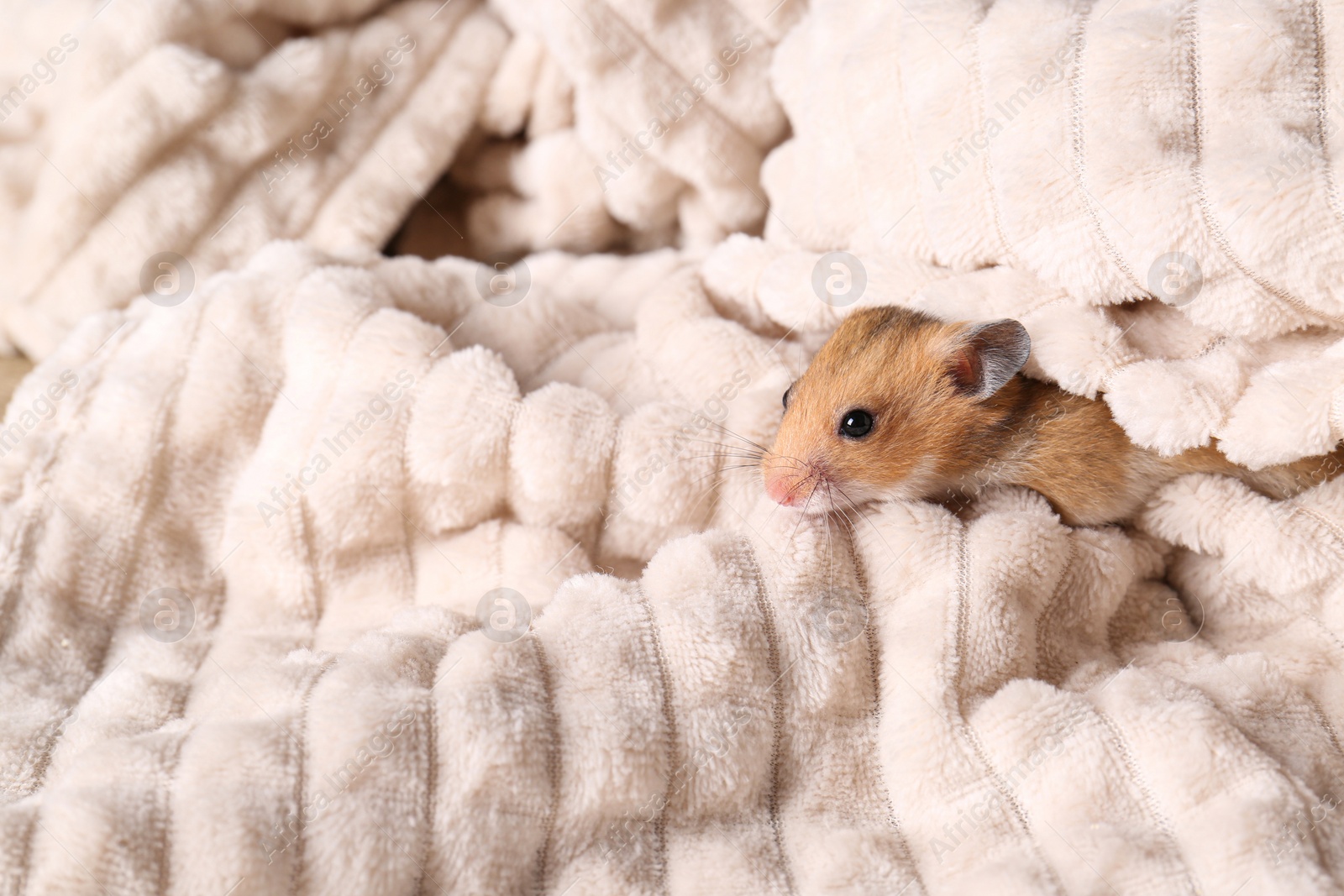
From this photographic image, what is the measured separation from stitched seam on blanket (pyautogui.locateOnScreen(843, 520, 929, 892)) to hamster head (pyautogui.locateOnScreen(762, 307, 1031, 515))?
0.29 feet

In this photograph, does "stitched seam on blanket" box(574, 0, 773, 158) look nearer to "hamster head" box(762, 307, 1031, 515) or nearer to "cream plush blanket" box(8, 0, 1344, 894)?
"cream plush blanket" box(8, 0, 1344, 894)

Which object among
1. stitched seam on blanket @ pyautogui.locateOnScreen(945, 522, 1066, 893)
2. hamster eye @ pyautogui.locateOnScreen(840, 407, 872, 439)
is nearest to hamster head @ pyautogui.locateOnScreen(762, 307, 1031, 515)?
hamster eye @ pyautogui.locateOnScreen(840, 407, 872, 439)

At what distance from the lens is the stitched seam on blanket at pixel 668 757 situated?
1.12 m

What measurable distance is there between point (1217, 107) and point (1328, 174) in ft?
0.56

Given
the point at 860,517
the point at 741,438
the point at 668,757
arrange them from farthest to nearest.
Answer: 1. the point at 741,438
2. the point at 860,517
3. the point at 668,757

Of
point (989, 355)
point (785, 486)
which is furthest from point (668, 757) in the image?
point (989, 355)

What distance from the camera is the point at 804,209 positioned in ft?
5.63

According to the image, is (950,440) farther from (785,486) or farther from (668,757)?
(668,757)

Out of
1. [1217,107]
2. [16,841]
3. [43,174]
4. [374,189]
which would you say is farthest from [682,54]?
[16,841]

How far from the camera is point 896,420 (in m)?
1.38

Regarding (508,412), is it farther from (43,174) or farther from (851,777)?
(43,174)

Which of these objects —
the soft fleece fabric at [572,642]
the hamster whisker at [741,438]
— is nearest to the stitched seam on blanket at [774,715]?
the soft fleece fabric at [572,642]

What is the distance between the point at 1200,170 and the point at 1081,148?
155 mm

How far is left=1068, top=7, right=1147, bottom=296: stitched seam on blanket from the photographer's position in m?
1.29
